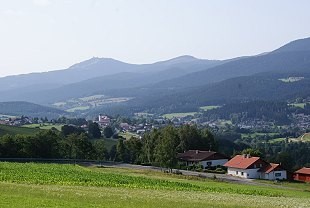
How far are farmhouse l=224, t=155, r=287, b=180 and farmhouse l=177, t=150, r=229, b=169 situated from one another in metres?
11.6

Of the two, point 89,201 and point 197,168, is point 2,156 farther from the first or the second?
point 89,201

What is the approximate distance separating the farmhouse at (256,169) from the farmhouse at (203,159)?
38.1 ft

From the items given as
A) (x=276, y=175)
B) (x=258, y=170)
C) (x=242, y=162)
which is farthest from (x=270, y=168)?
(x=242, y=162)

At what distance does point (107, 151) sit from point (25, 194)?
101507mm

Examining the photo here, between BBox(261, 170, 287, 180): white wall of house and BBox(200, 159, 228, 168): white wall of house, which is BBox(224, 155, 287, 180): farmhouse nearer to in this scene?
BBox(261, 170, 287, 180): white wall of house

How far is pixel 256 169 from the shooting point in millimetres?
92750

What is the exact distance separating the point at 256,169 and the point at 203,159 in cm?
1649

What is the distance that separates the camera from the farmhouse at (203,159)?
107 metres

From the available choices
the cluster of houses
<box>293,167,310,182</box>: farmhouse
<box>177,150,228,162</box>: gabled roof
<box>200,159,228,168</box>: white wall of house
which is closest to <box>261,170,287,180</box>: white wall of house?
the cluster of houses

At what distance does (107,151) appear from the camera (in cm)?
13088

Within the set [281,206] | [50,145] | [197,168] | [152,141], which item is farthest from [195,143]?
[281,206]

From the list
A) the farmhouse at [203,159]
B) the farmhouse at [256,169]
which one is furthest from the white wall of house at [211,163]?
the farmhouse at [256,169]

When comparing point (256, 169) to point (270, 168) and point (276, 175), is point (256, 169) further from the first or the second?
point (276, 175)

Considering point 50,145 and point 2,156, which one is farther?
point 50,145
